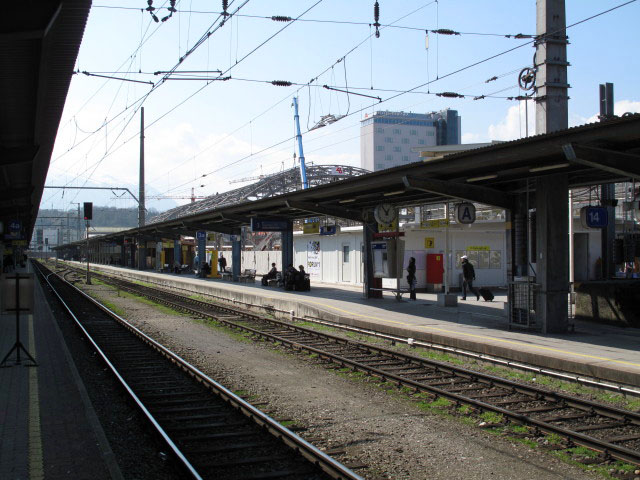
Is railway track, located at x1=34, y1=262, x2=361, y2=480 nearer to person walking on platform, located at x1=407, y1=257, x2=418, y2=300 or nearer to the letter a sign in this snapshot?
the letter a sign

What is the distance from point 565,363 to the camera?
10258mm

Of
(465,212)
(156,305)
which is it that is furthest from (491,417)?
(156,305)

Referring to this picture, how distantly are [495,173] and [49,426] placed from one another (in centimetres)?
1069

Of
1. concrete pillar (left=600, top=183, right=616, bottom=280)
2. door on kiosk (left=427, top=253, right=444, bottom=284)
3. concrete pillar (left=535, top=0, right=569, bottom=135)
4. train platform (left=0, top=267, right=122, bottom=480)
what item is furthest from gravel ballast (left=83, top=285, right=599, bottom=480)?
door on kiosk (left=427, top=253, right=444, bottom=284)

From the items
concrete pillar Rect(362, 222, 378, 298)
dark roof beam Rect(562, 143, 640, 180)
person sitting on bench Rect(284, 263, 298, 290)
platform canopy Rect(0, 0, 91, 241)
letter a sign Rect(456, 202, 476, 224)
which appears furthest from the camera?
person sitting on bench Rect(284, 263, 298, 290)

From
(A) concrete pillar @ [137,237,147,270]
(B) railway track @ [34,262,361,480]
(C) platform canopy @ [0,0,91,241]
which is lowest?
(B) railway track @ [34,262,361,480]

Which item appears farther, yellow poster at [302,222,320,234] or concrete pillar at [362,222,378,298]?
yellow poster at [302,222,320,234]

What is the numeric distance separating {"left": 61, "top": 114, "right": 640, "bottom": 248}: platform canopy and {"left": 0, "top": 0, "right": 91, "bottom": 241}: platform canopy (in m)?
7.92

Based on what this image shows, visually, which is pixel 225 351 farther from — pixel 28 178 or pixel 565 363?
pixel 28 178

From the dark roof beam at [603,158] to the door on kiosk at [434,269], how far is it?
14465mm

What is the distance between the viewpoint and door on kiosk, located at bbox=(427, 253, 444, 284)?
2523 centimetres

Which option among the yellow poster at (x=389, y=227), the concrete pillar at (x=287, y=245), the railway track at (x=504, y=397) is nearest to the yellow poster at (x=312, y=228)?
the concrete pillar at (x=287, y=245)

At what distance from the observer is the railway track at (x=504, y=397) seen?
22.7 feet

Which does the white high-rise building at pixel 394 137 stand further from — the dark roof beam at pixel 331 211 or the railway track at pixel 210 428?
the railway track at pixel 210 428
